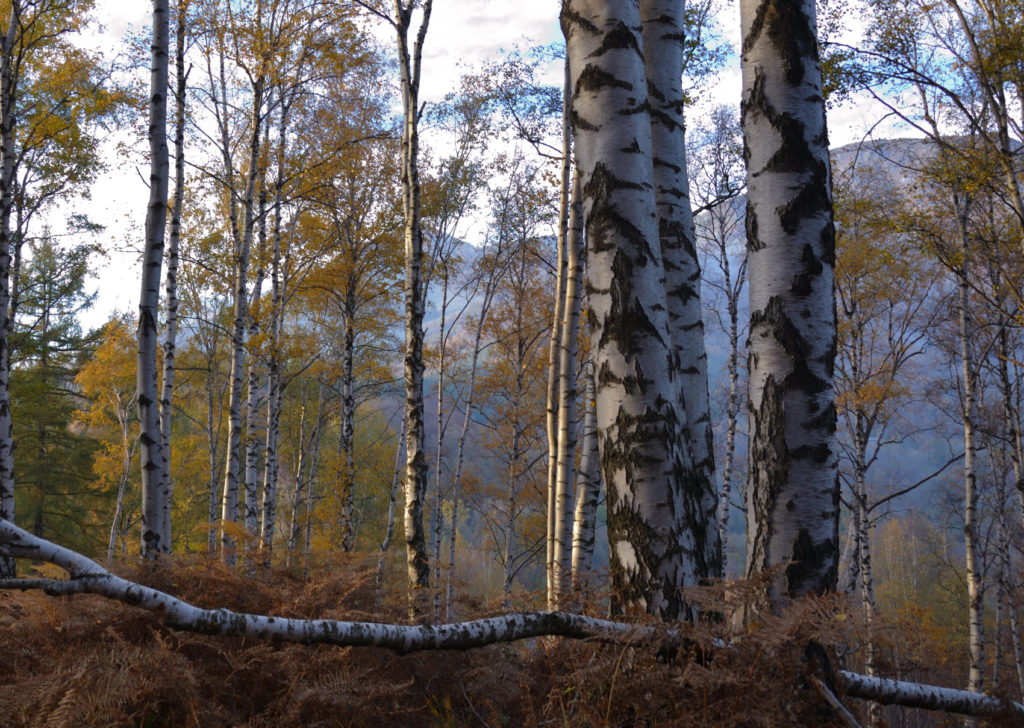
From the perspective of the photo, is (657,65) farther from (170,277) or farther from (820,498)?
(170,277)

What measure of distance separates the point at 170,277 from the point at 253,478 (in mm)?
3500

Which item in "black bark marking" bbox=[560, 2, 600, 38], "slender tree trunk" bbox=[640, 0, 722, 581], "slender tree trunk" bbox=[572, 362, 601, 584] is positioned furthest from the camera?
"slender tree trunk" bbox=[572, 362, 601, 584]

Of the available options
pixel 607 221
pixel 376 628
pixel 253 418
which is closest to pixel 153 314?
pixel 607 221

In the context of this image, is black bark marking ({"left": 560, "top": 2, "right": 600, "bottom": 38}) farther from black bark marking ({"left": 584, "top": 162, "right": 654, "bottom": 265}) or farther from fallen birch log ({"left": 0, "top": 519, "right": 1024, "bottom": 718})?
fallen birch log ({"left": 0, "top": 519, "right": 1024, "bottom": 718})

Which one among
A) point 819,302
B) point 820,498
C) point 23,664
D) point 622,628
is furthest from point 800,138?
point 23,664

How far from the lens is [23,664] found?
2.32 metres

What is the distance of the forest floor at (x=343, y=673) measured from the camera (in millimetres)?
1565

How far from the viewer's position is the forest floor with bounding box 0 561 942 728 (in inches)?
61.6

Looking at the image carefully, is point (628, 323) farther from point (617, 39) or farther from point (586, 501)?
point (586, 501)

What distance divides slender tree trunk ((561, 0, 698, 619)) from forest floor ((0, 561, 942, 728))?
400mm

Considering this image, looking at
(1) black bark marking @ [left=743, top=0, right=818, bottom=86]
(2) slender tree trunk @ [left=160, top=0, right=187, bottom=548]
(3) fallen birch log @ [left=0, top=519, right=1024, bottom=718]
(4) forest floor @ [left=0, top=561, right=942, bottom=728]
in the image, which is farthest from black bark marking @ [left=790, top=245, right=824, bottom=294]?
(2) slender tree trunk @ [left=160, top=0, right=187, bottom=548]

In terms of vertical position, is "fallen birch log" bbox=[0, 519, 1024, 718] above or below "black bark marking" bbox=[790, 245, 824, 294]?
below

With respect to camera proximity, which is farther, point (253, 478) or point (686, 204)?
point (253, 478)

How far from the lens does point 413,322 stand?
738 cm
